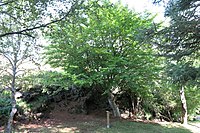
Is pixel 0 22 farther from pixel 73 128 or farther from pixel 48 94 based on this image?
pixel 48 94

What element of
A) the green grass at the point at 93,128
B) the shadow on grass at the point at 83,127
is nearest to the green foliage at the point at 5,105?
the shadow on grass at the point at 83,127

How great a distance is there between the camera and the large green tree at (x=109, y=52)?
317 inches

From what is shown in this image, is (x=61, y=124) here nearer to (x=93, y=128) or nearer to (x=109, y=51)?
(x=93, y=128)

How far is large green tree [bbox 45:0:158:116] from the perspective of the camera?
806 cm

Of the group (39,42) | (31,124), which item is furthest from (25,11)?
(31,124)

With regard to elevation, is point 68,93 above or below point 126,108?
above

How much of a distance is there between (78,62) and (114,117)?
324 cm

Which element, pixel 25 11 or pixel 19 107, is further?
pixel 19 107

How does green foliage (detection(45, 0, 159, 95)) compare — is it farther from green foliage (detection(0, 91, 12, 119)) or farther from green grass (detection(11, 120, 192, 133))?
green foliage (detection(0, 91, 12, 119))

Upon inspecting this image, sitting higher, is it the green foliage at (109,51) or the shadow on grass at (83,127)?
the green foliage at (109,51)

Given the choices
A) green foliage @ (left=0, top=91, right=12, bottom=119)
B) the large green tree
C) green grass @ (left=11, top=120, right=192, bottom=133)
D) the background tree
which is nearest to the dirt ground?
green grass @ (left=11, top=120, right=192, bottom=133)

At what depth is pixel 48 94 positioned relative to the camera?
10.5 metres

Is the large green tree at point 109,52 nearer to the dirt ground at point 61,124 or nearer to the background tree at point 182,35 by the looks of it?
the dirt ground at point 61,124

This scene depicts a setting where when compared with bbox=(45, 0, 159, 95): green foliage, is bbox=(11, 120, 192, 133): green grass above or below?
below
